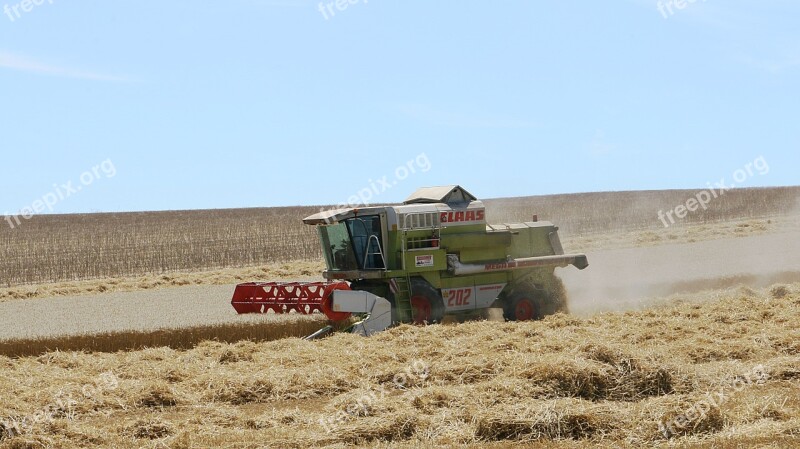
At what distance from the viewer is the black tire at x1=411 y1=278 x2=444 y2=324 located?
18.0 metres

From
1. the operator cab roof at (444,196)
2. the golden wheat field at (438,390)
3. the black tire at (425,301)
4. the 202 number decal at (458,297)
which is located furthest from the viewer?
the operator cab roof at (444,196)

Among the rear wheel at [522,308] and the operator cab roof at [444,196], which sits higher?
the operator cab roof at [444,196]

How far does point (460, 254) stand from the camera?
18.5 meters

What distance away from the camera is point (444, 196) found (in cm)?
1872

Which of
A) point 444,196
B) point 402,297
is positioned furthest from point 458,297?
point 444,196

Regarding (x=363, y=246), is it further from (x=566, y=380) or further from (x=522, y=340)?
(x=566, y=380)

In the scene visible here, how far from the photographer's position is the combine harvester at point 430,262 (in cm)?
1786

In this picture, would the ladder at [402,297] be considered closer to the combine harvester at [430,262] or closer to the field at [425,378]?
the combine harvester at [430,262]

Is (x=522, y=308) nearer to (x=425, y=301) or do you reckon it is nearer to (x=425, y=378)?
(x=425, y=301)

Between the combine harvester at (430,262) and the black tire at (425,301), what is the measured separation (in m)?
0.02

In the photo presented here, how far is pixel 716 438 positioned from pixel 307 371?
18.9 feet

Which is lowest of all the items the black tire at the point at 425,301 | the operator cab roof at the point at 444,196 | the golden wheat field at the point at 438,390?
the golden wheat field at the point at 438,390

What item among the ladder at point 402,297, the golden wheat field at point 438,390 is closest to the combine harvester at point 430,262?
the ladder at point 402,297

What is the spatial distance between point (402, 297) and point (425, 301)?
0.50m
